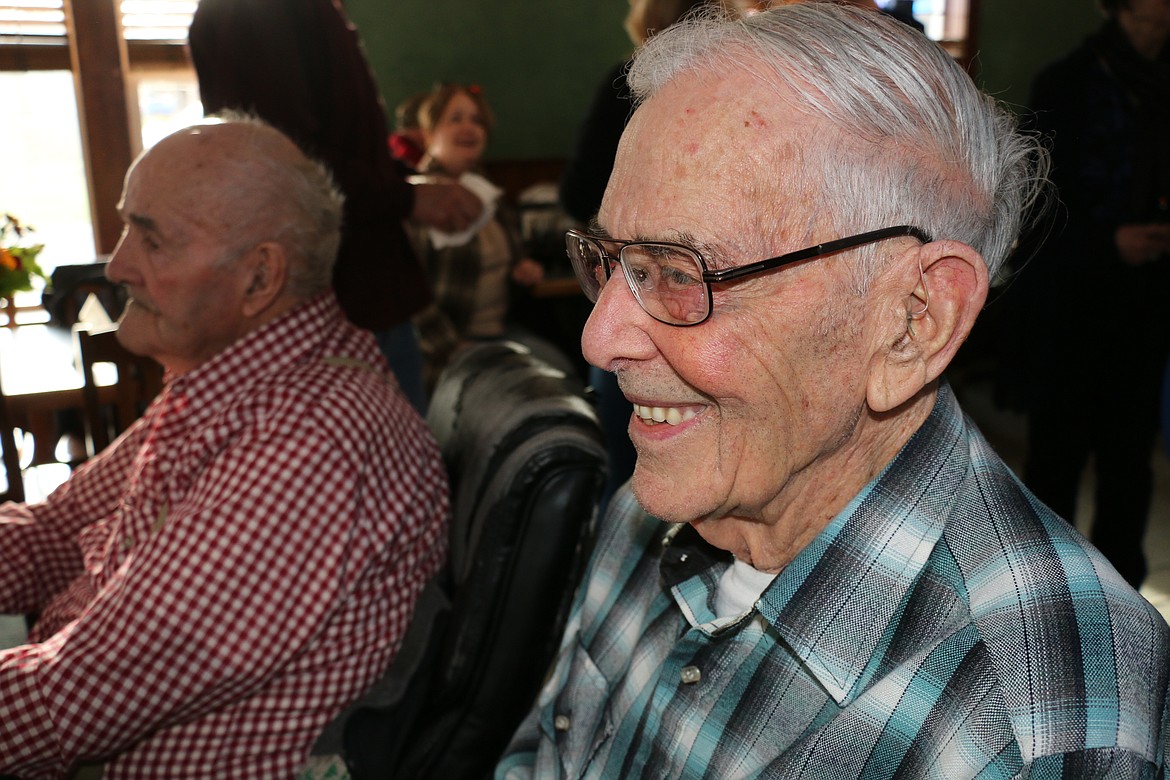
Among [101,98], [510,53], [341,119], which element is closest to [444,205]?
[341,119]

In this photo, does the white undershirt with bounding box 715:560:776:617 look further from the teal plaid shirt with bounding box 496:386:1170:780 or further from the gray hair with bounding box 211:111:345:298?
the gray hair with bounding box 211:111:345:298

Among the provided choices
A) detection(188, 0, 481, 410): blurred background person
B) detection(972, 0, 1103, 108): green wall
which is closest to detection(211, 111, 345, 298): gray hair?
detection(188, 0, 481, 410): blurred background person

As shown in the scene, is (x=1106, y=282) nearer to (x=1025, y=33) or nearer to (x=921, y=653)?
(x=921, y=653)

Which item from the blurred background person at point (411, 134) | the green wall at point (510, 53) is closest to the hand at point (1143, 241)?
the blurred background person at point (411, 134)

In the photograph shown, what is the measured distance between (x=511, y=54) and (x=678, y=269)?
236 inches

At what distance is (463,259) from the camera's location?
14.6 feet

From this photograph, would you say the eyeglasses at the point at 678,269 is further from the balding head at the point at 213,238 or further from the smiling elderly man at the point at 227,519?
the balding head at the point at 213,238

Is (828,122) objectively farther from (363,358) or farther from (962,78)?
(363,358)

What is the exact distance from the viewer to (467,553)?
141 cm

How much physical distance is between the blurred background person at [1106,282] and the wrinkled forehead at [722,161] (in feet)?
6.14

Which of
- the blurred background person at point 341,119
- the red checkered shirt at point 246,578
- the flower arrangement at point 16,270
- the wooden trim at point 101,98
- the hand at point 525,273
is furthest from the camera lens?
the wooden trim at point 101,98

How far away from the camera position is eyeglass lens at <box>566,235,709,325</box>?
0.86m

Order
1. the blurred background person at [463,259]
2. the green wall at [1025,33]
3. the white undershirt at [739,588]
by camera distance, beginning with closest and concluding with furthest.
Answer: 1. the white undershirt at [739,588]
2. the blurred background person at [463,259]
3. the green wall at [1025,33]

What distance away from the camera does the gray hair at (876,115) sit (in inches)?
32.3
